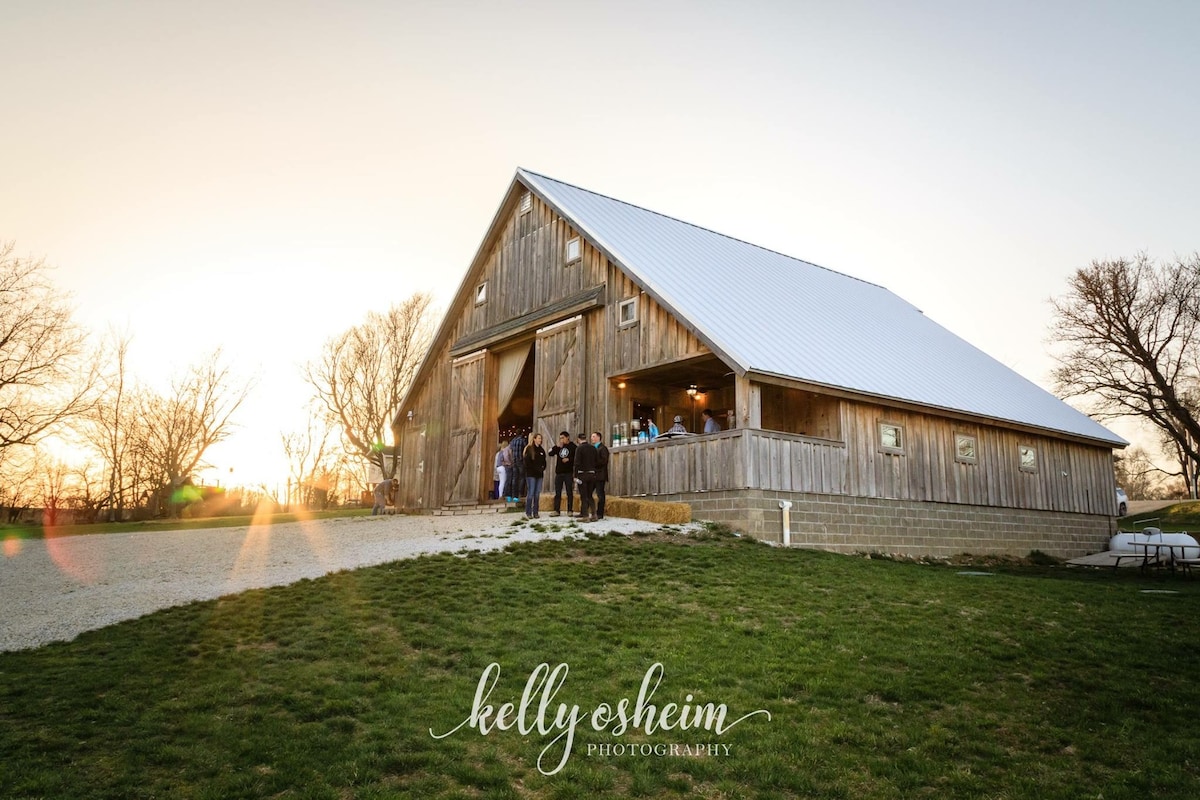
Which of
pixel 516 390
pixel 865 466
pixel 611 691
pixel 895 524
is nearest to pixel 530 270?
pixel 516 390

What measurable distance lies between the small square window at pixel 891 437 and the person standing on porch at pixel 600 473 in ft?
22.7

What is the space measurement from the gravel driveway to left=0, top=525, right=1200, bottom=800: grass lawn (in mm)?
1066

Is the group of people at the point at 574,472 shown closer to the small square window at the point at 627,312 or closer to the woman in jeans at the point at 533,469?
the woman in jeans at the point at 533,469

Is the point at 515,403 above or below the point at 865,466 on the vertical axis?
above

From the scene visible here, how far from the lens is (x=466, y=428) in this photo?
2586cm

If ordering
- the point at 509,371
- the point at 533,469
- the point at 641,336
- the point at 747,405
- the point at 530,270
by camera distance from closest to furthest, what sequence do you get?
the point at 747,405
the point at 533,469
the point at 641,336
the point at 530,270
the point at 509,371

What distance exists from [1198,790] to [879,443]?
550 inches

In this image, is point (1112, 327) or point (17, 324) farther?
point (1112, 327)

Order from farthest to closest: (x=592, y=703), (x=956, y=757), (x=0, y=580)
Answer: (x=0, y=580), (x=592, y=703), (x=956, y=757)

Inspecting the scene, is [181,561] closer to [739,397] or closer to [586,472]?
[586,472]

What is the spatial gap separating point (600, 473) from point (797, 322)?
7680mm

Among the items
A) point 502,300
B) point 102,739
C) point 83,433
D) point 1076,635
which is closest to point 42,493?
point 83,433

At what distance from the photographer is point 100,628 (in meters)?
10.4

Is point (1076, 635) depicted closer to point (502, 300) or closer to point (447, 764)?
point (447, 764)
